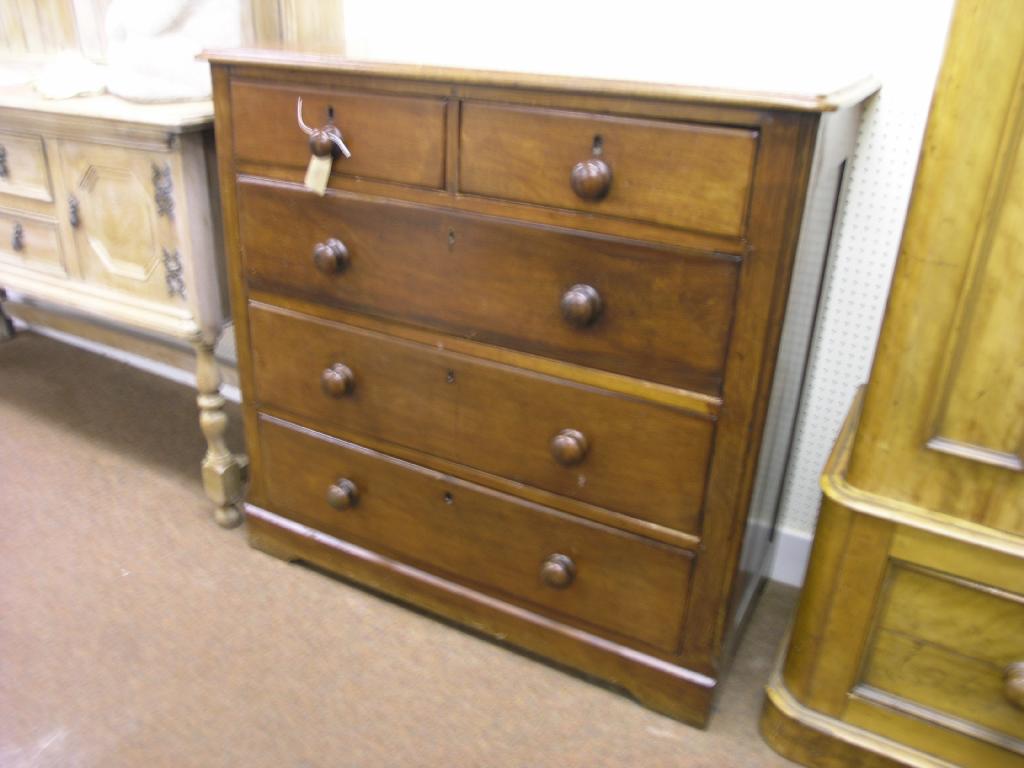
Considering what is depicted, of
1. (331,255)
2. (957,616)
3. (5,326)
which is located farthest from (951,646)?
(5,326)

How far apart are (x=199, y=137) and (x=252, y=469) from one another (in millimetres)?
686

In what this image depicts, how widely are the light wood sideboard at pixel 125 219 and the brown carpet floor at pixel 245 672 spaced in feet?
0.87

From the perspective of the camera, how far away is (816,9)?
1.47 meters

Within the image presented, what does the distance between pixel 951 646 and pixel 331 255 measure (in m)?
1.16

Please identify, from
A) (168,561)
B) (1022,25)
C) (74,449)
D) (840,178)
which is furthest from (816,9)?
(74,449)

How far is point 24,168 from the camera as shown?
1.89 m

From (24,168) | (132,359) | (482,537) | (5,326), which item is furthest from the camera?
(5,326)

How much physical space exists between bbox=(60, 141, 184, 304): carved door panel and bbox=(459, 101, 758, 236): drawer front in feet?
2.42

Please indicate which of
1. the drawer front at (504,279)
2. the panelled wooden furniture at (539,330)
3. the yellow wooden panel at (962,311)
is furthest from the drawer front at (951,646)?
the drawer front at (504,279)

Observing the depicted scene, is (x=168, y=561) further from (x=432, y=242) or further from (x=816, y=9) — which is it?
(x=816, y=9)

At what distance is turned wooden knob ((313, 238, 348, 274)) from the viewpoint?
144cm

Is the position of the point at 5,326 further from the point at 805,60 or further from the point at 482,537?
the point at 805,60

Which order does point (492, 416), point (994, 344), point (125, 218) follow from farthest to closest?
point (125, 218) → point (492, 416) → point (994, 344)

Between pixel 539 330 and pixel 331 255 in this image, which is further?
pixel 331 255
